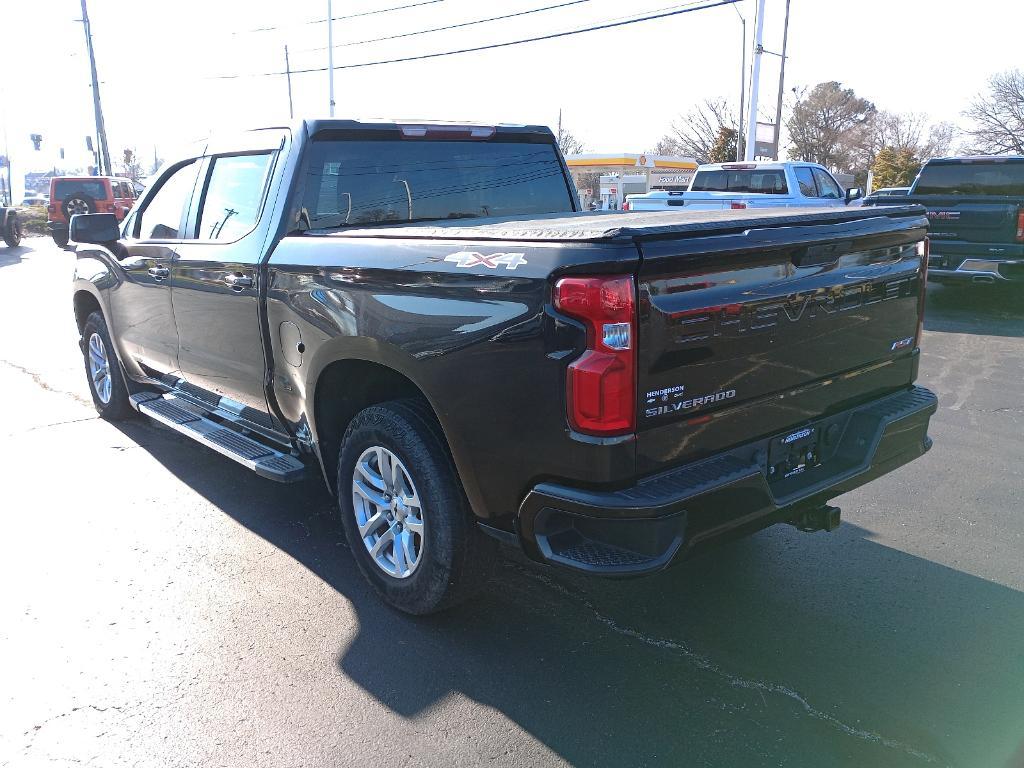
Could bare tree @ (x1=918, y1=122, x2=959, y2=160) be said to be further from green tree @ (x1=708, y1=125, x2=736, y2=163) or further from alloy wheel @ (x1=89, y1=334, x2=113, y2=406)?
alloy wheel @ (x1=89, y1=334, x2=113, y2=406)

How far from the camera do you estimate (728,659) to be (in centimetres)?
319

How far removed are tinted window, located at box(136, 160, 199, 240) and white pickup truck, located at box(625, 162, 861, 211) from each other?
1003 cm

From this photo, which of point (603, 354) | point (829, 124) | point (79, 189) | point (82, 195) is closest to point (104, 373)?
point (603, 354)

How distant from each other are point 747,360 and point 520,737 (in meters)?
1.46

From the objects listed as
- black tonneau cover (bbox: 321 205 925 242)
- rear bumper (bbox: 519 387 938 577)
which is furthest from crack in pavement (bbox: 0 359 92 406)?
rear bumper (bbox: 519 387 938 577)

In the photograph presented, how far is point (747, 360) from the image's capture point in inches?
115

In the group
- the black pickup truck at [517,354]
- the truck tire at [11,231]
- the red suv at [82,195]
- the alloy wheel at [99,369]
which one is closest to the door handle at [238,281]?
the black pickup truck at [517,354]

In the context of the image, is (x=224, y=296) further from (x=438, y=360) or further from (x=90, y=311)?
(x=90, y=311)

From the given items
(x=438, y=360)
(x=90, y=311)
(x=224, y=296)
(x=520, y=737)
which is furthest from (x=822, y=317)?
(x=90, y=311)

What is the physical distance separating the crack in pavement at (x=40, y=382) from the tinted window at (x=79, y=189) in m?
16.9

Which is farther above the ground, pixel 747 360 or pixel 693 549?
pixel 747 360

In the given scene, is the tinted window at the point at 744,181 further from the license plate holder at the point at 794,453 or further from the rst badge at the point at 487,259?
the rst badge at the point at 487,259

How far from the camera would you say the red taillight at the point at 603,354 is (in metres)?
2.55

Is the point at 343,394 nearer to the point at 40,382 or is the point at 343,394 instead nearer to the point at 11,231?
the point at 40,382
